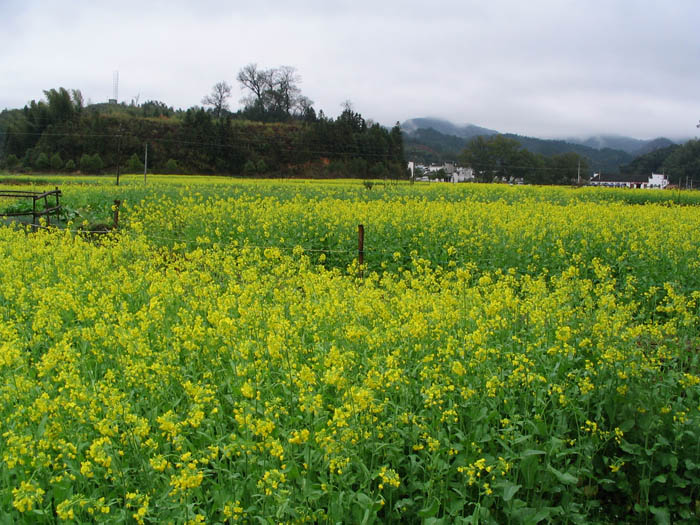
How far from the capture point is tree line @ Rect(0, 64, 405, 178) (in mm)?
58125

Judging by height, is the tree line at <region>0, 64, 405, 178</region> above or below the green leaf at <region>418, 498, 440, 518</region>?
above

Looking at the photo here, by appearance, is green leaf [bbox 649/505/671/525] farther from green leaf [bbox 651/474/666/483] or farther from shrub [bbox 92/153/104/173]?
shrub [bbox 92/153/104/173]

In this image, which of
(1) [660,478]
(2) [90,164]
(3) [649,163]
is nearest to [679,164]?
(3) [649,163]

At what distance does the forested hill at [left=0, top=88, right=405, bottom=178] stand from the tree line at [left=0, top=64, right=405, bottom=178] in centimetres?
10

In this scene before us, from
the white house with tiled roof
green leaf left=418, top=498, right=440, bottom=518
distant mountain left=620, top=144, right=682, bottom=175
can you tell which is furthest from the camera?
distant mountain left=620, top=144, right=682, bottom=175

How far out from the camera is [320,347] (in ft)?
15.3

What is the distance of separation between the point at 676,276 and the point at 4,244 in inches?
456

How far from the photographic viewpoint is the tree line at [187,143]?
58125mm

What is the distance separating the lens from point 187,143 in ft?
203

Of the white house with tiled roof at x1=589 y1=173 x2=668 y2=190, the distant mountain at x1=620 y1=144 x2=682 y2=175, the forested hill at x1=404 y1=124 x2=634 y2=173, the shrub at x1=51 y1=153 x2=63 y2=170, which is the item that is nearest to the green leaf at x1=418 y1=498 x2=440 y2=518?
the shrub at x1=51 y1=153 x2=63 y2=170

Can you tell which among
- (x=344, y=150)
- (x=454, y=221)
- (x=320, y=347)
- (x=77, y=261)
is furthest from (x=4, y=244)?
(x=344, y=150)

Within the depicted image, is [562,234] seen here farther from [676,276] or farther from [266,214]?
[266,214]

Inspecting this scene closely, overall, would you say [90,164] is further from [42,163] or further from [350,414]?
[350,414]

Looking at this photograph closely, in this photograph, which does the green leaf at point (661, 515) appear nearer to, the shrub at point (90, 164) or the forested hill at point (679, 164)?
the shrub at point (90, 164)
